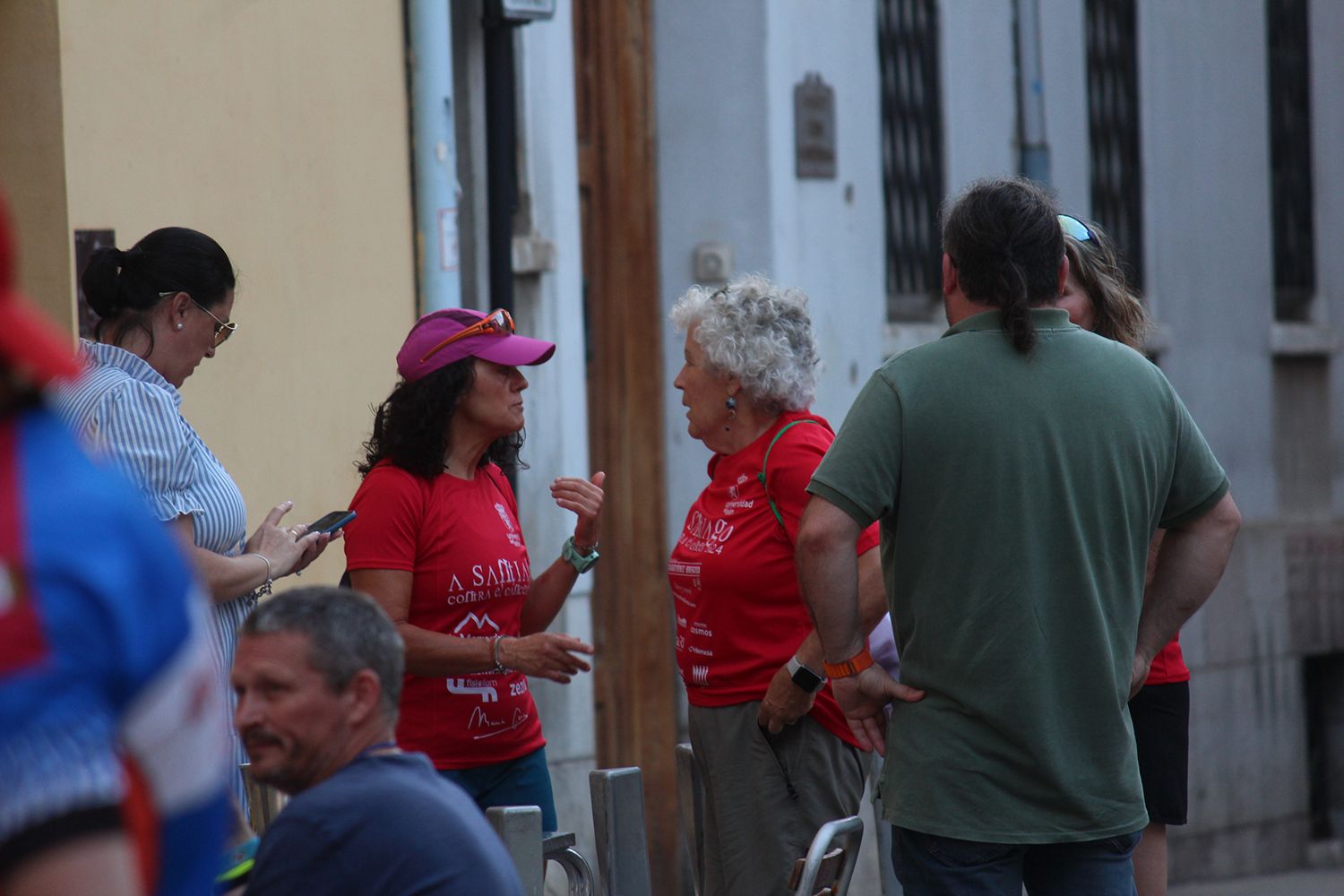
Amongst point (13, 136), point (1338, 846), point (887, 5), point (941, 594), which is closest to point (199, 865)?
point (941, 594)

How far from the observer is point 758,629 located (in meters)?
4.15

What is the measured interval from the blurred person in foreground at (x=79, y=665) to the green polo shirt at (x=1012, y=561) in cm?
200

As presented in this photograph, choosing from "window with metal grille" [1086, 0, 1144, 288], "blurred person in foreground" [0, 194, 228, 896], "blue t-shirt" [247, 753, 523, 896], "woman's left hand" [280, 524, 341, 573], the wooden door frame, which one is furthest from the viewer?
"window with metal grille" [1086, 0, 1144, 288]

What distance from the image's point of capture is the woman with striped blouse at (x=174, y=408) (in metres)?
3.58

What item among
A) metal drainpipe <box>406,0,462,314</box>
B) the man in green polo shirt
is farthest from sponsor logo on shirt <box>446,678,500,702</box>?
metal drainpipe <box>406,0,462,314</box>

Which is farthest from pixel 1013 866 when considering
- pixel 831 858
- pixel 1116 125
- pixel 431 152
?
pixel 1116 125

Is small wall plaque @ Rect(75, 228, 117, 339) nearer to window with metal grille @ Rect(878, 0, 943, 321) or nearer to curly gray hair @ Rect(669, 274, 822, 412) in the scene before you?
curly gray hair @ Rect(669, 274, 822, 412)

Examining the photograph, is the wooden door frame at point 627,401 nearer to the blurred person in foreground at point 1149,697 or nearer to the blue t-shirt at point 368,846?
the blurred person in foreground at point 1149,697

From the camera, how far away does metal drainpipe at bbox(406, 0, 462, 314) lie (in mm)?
6125

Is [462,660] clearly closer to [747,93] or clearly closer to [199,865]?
[199,865]

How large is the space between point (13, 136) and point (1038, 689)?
10.6ft

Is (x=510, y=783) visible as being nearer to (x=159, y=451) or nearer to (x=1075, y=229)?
(x=159, y=451)

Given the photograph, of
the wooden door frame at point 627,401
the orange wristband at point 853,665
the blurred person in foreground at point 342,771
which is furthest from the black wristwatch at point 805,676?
the wooden door frame at point 627,401

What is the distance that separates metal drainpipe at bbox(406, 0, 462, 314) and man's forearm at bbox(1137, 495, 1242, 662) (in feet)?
10.4
